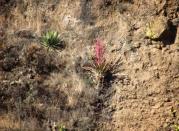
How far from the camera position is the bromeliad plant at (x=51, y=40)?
31.6 feet

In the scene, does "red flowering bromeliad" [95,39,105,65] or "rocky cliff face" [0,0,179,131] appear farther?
"red flowering bromeliad" [95,39,105,65]

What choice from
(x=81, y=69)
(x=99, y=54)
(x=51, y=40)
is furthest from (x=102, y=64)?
(x=51, y=40)

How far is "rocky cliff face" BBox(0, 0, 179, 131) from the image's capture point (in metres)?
8.34

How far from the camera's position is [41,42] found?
9.80 m

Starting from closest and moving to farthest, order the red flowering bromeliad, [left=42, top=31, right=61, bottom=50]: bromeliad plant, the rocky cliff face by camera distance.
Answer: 1. the rocky cliff face
2. the red flowering bromeliad
3. [left=42, top=31, right=61, bottom=50]: bromeliad plant

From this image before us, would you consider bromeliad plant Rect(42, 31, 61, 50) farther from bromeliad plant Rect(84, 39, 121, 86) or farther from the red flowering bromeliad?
the red flowering bromeliad

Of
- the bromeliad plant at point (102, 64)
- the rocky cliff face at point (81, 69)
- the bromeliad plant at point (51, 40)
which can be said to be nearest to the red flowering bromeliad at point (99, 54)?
the bromeliad plant at point (102, 64)

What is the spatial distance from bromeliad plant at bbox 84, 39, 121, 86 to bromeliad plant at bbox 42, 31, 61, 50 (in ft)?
3.68

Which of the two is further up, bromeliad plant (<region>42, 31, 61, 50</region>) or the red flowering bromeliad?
bromeliad plant (<region>42, 31, 61, 50</region>)

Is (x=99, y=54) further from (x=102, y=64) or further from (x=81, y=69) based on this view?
(x=81, y=69)

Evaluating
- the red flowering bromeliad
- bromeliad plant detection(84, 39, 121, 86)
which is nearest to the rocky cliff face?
bromeliad plant detection(84, 39, 121, 86)

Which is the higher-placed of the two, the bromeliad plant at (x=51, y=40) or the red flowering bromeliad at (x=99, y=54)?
the bromeliad plant at (x=51, y=40)

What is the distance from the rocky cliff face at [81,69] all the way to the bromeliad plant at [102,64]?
19 centimetres

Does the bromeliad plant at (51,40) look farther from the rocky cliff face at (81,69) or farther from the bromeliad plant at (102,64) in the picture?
the bromeliad plant at (102,64)
